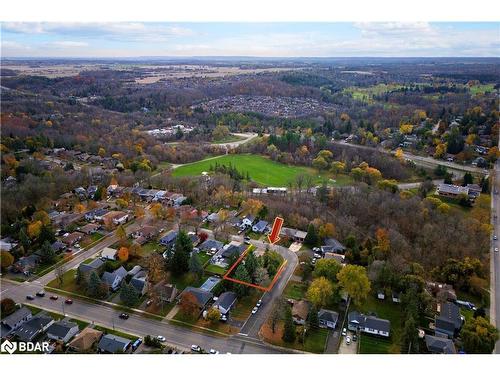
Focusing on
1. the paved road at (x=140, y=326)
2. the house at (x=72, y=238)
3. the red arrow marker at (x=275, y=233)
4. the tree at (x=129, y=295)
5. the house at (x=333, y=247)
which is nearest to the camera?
the paved road at (x=140, y=326)

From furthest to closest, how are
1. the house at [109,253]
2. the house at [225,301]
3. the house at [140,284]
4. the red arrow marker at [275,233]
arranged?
the red arrow marker at [275,233] → the house at [109,253] → the house at [140,284] → the house at [225,301]

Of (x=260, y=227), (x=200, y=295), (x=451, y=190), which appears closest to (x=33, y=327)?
(x=200, y=295)

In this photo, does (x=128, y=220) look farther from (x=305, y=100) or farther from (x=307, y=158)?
(x=305, y=100)

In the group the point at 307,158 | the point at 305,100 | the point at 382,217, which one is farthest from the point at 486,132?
the point at 305,100

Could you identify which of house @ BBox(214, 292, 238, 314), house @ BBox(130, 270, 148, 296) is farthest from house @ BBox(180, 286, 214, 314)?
house @ BBox(130, 270, 148, 296)

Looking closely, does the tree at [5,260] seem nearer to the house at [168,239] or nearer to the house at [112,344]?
the house at [168,239]

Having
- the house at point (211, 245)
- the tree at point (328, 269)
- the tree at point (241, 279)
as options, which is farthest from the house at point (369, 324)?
the house at point (211, 245)
